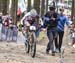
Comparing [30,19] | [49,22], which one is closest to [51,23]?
[49,22]

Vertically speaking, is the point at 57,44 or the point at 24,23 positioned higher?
the point at 24,23

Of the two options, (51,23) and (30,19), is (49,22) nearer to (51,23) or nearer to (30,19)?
(51,23)

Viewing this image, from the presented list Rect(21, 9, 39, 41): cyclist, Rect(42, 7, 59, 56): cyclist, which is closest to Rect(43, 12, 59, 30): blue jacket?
Rect(42, 7, 59, 56): cyclist

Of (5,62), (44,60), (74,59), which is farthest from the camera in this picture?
(74,59)

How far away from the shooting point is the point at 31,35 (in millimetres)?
15141

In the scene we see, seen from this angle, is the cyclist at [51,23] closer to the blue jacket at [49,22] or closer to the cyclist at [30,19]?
the blue jacket at [49,22]

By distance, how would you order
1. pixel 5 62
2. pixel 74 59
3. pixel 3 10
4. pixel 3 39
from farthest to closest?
pixel 3 10 < pixel 3 39 < pixel 74 59 < pixel 5 62

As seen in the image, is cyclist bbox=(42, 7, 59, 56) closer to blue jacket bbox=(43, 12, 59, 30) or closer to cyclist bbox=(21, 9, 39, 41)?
blue jacket bbox=(43, 12, 59, 30)

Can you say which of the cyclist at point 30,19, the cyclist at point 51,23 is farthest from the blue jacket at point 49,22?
the cyclist at point 30,19

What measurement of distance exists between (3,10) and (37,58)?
52.0 ft

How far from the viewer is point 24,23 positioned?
1545 centimetres

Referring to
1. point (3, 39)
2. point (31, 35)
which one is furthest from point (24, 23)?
point (3, 39)

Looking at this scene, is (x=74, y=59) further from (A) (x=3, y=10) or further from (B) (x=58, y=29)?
(A) (x=3, y=10)

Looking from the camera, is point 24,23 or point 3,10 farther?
point 3,10
